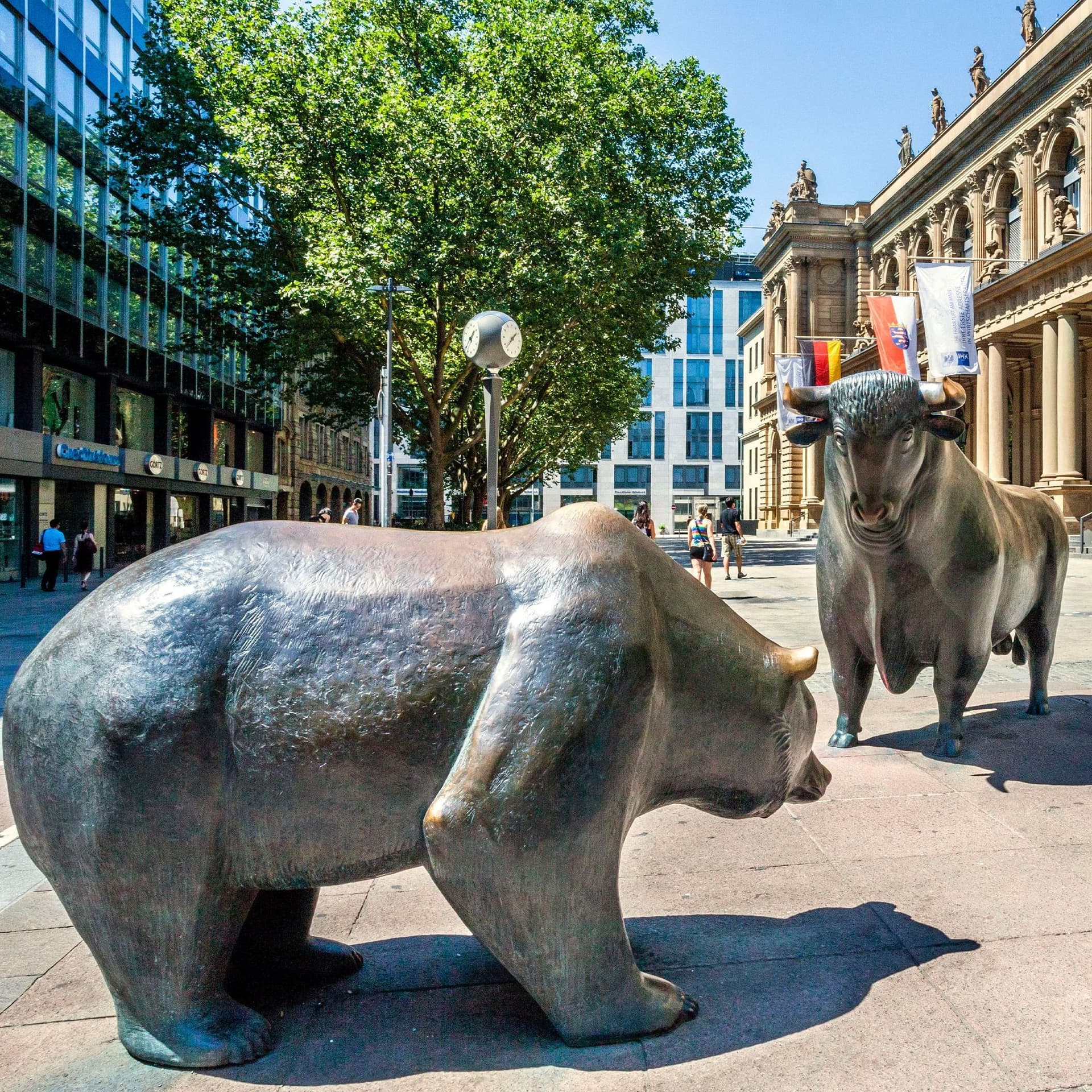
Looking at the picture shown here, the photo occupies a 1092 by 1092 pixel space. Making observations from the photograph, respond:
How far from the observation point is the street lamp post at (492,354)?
9062mm

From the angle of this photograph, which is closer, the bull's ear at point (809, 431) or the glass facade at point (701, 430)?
the bull's ear at point (809, 431)

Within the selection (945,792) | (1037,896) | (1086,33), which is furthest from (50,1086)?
(1086,33)

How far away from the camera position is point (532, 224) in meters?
19.3

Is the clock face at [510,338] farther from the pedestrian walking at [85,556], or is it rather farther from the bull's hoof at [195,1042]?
the pedestrian walking at [85,556]

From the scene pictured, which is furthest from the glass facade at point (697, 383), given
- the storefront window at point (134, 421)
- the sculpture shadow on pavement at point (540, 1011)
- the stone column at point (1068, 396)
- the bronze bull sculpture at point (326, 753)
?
the bronze bull sculpture at point (326, 753)

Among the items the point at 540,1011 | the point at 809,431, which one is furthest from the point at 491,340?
the point at 540,1011

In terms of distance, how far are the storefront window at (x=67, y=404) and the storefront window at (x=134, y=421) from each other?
1063 mm

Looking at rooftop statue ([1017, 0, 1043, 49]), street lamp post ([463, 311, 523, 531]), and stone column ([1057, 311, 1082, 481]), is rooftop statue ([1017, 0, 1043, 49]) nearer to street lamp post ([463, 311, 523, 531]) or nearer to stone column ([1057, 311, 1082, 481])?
stone column ([1057, 311, 1082, 481])

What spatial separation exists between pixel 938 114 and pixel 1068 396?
→ 72.0 feet

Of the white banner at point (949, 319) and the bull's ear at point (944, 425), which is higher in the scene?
the white banner at point (949, 319)

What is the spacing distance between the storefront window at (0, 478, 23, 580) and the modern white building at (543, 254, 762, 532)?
64.9 metres

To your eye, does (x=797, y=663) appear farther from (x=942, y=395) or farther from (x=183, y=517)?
(x=183, y=517)

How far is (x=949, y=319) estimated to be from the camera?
2156cm

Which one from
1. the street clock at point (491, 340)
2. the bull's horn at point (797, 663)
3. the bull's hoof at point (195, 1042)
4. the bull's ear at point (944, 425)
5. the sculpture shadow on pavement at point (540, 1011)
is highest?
the street clock at point (491, 340)
